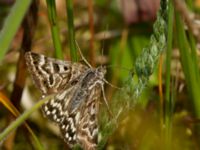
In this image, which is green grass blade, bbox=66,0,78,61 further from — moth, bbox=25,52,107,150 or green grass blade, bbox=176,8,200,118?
green grass blade, bbox=176,8,200,118

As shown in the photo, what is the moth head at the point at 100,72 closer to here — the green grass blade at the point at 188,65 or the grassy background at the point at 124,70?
the grassy background at the point at 124,70

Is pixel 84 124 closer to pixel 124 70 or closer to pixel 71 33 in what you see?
pixel 71 33

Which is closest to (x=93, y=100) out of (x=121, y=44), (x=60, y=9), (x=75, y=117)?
(x=75, y=117)

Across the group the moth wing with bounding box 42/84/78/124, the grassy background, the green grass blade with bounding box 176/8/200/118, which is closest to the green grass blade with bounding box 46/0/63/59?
the grassy background

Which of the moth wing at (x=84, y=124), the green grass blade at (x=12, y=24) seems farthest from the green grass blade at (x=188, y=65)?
the green grass blade at (x=12, y=24)

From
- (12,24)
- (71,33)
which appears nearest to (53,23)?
(71,33)

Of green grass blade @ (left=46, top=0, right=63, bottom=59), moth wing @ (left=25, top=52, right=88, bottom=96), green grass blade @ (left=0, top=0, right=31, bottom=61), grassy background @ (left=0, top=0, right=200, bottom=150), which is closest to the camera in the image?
green grass blade @ (left=0, top=0, right=31, bottom=61)
